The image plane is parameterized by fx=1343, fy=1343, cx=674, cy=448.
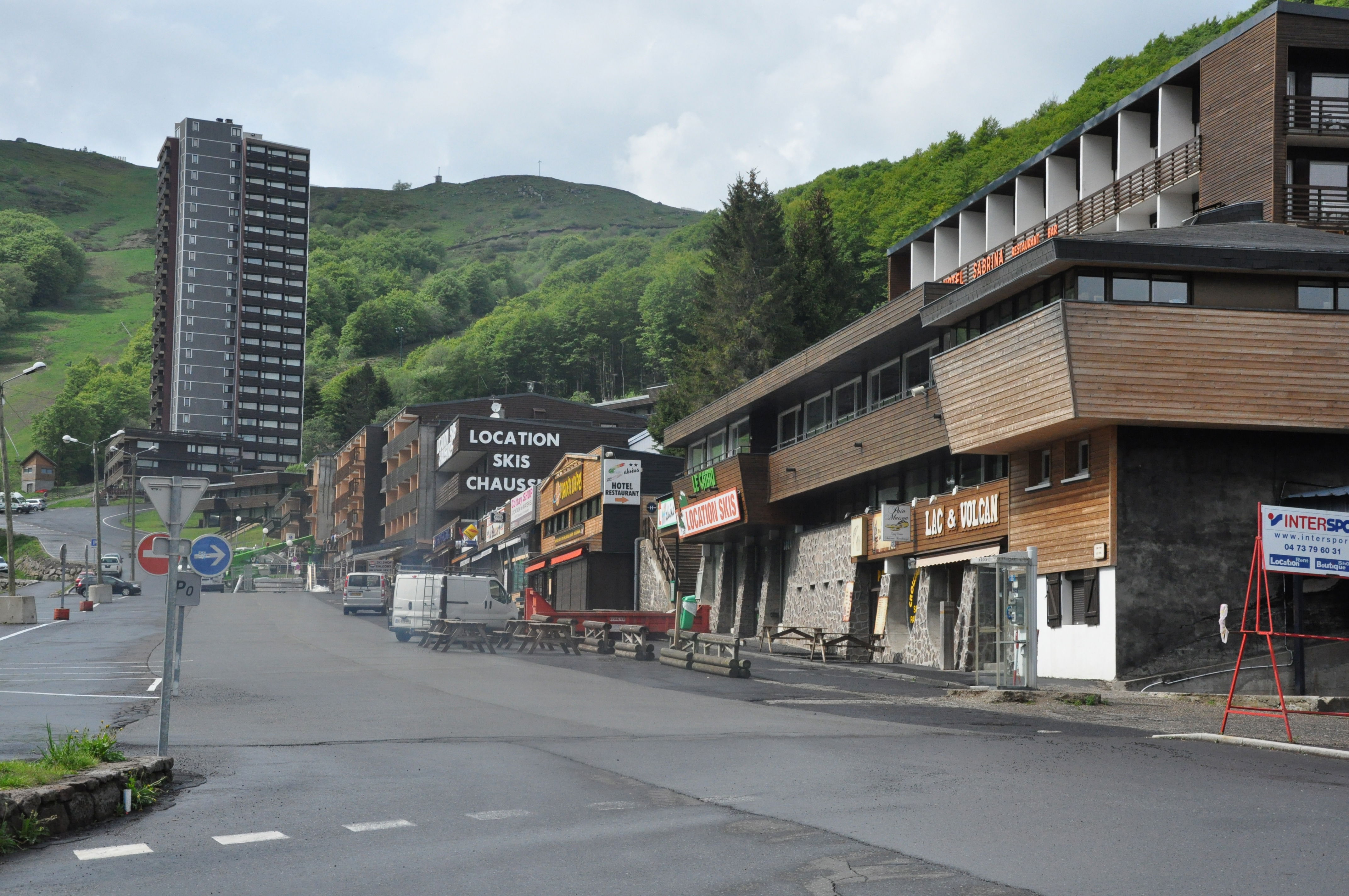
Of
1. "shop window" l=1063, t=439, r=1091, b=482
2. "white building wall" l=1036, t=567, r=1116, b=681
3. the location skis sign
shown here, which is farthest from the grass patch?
"shop window" l=1063, t=439, r=1091, b=482

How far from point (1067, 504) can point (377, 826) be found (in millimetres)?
21236

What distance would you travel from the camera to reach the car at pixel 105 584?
2815 inches

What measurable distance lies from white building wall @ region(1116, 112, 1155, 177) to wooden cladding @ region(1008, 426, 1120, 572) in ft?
45.1

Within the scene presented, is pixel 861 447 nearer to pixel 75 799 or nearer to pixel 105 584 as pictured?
pixel 75 799

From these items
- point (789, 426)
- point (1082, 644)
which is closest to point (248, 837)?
point (1082, 644)

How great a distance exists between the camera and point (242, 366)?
166625 mm

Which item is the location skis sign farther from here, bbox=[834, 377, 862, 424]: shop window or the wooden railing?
the wooden railing

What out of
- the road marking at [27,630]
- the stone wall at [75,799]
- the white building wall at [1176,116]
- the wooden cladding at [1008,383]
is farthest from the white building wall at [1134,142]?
the road marking at [27,630]

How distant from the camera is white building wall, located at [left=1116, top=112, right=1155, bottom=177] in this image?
131 ft

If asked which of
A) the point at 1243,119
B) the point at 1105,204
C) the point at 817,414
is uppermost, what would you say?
the point at 1243,119

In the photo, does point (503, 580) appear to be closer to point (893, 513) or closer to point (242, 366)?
point (893, 513)

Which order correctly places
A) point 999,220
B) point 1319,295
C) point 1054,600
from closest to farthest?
1. point 1319,295
2. point 1054,600
3. point 999,220

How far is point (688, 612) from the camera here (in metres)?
47.2

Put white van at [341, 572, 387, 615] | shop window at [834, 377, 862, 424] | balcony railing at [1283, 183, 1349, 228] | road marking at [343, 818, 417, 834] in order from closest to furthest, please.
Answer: road marking at [343, 818, 417, 834] < balcony railing at [1283, 183, 1349, 228] < shop window at [834, 377, 862, 424] < white van at [341, 572, 387, 615]
